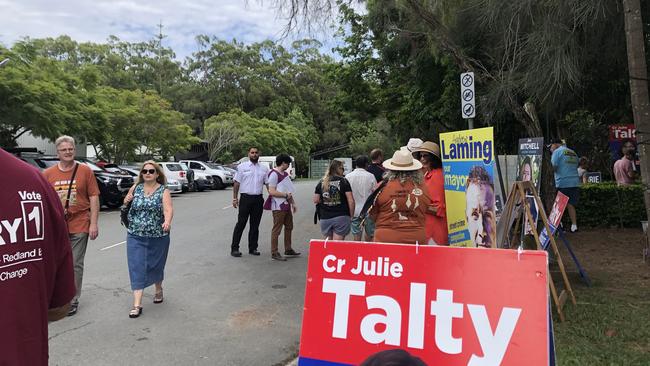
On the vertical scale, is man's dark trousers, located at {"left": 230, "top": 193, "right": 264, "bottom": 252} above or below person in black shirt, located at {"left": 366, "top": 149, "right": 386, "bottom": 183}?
below

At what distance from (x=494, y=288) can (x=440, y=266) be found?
32cm

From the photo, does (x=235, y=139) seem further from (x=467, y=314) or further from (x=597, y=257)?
(x=467, y=314)

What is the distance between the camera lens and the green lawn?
3.86m

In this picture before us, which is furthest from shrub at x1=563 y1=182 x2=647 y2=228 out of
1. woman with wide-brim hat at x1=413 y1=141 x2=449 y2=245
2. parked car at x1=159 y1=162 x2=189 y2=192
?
parked car at x1=159 y1=162 x2=189 y2=192

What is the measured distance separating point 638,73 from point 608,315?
256 centimetres

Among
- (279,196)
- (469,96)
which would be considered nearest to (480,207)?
(469,96)

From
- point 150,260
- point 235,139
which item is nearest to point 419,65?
point 150,260

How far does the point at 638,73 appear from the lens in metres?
5.23

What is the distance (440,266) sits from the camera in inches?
113

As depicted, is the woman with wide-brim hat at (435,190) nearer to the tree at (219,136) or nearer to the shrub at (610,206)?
the shrub at (610,206)

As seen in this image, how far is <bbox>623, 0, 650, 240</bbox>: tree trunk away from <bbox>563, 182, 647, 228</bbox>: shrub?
16.6 ft

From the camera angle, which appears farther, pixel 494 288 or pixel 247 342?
pixel 247 342

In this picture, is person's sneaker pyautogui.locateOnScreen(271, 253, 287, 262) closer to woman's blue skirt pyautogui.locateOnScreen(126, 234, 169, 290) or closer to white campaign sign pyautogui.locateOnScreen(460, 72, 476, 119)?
woman's blue skirt pyautogui.locateOnScreen(126, 234, 169, 290)

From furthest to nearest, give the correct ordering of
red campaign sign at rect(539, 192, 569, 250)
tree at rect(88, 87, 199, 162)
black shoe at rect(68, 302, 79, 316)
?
tree at rect(88, 87, 199, 162)
red campaign sign at rect(539, 192, 569, 250)
black shoe at rect(68, 302, 79, 316)
